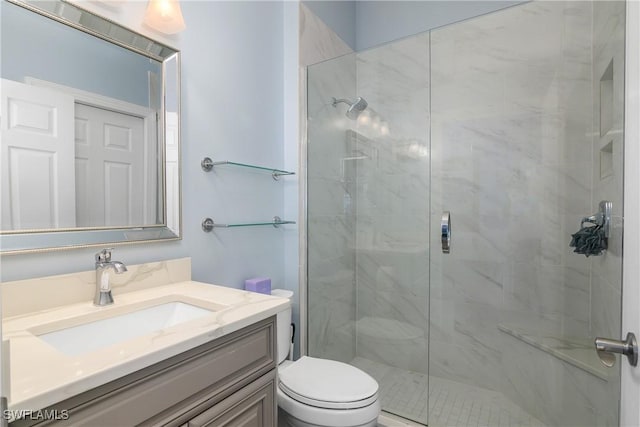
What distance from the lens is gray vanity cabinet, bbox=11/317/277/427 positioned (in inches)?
26.2

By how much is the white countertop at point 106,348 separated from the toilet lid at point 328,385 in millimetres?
480

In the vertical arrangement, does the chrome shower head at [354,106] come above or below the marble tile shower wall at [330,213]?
above

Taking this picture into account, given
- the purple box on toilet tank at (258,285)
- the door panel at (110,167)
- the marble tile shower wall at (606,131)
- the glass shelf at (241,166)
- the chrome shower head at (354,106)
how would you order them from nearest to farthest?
the door panel at (110,167) → the marble tile shower wall at (606,131) → the glass shelf at (241,166) → the purple box on toilet tank at (258,285) → the chrome shower head at (354,106)

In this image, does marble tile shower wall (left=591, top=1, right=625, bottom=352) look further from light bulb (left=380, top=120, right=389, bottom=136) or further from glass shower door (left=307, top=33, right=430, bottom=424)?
light bulb (left=380, top=120, right=389, bottom=136)

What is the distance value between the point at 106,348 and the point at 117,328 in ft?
1.25

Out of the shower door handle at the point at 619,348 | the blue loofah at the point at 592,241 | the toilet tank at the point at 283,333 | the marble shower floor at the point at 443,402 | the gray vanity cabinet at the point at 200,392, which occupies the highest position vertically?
the blue loofah at the point at 592,241

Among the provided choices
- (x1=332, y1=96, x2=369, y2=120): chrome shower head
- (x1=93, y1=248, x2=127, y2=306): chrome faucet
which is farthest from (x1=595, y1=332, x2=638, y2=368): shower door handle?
(x1=332, y1=96, x2=369, y2=120): chrome shower head

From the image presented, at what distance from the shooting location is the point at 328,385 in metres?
1.40

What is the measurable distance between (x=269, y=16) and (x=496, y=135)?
1502 mm

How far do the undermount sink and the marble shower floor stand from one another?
128 centimetres

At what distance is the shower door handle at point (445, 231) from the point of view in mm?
1938

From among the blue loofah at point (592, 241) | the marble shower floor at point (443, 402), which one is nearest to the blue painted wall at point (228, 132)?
the marble shower floor at point (443, 402)

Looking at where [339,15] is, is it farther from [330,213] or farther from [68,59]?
[68,59]

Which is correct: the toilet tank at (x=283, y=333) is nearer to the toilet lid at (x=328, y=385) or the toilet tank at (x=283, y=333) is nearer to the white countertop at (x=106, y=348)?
the toilet lid at (x=328, y=385)
